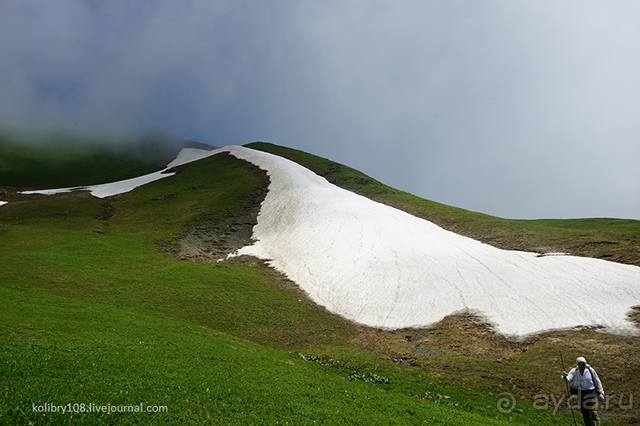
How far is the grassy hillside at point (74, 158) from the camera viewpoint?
116000 mm

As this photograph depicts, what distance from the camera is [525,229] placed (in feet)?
194

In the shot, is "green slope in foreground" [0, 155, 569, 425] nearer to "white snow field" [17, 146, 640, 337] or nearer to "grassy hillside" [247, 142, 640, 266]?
"white snow field" [17, 146, 640, 337]

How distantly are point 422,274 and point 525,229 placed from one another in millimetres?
21280

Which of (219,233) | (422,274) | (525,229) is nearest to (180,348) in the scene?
(422,274)

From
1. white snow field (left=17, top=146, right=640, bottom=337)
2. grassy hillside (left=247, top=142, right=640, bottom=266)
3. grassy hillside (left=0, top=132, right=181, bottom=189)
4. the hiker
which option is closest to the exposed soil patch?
white snow field (left=17, top=146, right=640, bottom=337)

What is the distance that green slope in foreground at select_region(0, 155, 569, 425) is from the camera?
19.3m

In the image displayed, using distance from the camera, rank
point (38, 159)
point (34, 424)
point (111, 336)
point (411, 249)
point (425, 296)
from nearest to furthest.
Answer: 1. point (34, 424)
2. point (111, 336)
3. point (425, 296)
4. point (411, 249)
5. point (38, 159)

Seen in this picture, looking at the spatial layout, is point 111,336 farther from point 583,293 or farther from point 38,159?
point 38,159

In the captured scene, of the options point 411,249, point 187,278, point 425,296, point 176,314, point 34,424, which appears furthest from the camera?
point 411,249

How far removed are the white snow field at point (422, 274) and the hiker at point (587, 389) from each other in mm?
14618

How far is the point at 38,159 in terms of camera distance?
431 feet

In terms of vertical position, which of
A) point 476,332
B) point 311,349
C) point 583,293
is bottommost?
point 311,349

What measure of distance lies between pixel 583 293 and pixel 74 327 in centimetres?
4019

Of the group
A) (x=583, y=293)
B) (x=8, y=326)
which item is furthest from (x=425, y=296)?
(x=8, y=326)
